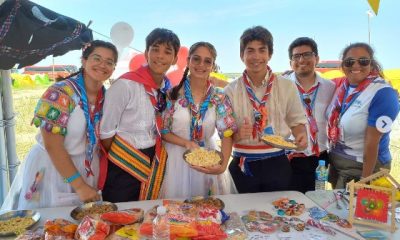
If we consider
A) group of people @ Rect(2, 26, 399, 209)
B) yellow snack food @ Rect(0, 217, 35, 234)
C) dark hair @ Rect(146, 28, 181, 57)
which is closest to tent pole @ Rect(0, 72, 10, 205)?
group of people @ Rect(2, 26, 399, 209)

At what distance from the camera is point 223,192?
2404 millimetres

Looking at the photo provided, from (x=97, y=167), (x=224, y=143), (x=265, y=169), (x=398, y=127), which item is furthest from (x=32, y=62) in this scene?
(x=398, y=127)

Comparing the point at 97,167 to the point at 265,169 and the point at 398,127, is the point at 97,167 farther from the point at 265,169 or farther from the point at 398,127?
the point at 398,127

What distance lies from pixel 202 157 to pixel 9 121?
80.4 inches

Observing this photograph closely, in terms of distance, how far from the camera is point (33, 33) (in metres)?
2.44

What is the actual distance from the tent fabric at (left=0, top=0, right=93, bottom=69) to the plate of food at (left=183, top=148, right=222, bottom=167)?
136 cm

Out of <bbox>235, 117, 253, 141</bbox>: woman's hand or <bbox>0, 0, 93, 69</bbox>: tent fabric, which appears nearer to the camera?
<bbox>235, 117, 253, 141</bbox>: woman's hand

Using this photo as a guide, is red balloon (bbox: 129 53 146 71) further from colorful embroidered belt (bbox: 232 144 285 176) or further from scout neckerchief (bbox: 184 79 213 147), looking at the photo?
colorful embroidered belt (bbox: 232 144 285 176)

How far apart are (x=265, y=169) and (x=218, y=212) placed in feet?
2.51

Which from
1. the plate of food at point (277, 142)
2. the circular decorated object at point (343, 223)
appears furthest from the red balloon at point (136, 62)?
the circular decorated object at point (343, 223)

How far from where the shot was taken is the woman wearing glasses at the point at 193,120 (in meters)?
2.17

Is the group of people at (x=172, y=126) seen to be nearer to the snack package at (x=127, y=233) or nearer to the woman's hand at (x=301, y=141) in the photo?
the woman's hand at (x=301, y=141)

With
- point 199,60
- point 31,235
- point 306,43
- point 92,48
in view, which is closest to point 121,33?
point 92,48

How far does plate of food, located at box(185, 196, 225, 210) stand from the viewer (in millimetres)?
1763
